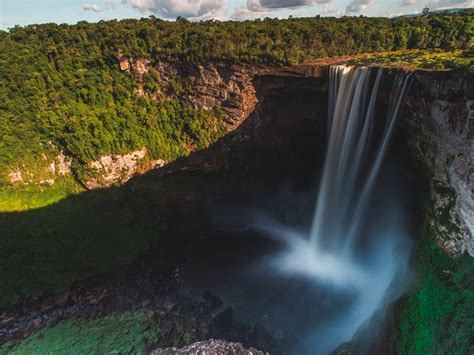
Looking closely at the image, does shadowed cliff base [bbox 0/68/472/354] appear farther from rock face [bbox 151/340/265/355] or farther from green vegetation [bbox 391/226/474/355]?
rock face [bbox 151/340/265/355]

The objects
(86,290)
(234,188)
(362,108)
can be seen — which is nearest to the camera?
(362,108)

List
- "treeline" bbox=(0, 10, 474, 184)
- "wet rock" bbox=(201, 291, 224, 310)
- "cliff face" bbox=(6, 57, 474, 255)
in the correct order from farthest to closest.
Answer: "treeline" bbox=(0, 10, 474, 184) → "cliff face" bbox=(6, 57, 474, 255) → "wet rock" bbox=(201, 291, 224, 310)

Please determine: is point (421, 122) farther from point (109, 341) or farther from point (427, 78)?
point (109, 341)

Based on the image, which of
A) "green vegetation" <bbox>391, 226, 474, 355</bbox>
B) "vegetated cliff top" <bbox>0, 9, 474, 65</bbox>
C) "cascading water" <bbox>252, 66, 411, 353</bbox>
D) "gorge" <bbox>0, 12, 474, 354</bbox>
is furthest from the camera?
"vegetated cliff top" <bbox>0, 9, 474, 65</bbox>

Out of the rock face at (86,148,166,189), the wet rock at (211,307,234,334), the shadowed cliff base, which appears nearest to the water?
the wet rock at (211,307,234,334)

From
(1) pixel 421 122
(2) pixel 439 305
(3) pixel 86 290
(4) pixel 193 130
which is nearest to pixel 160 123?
(4) pixel 193 130

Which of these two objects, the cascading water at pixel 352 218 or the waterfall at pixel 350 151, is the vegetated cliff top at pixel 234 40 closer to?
the waterfall at pixel 350 151

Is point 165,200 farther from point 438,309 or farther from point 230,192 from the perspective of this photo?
point 438,309
